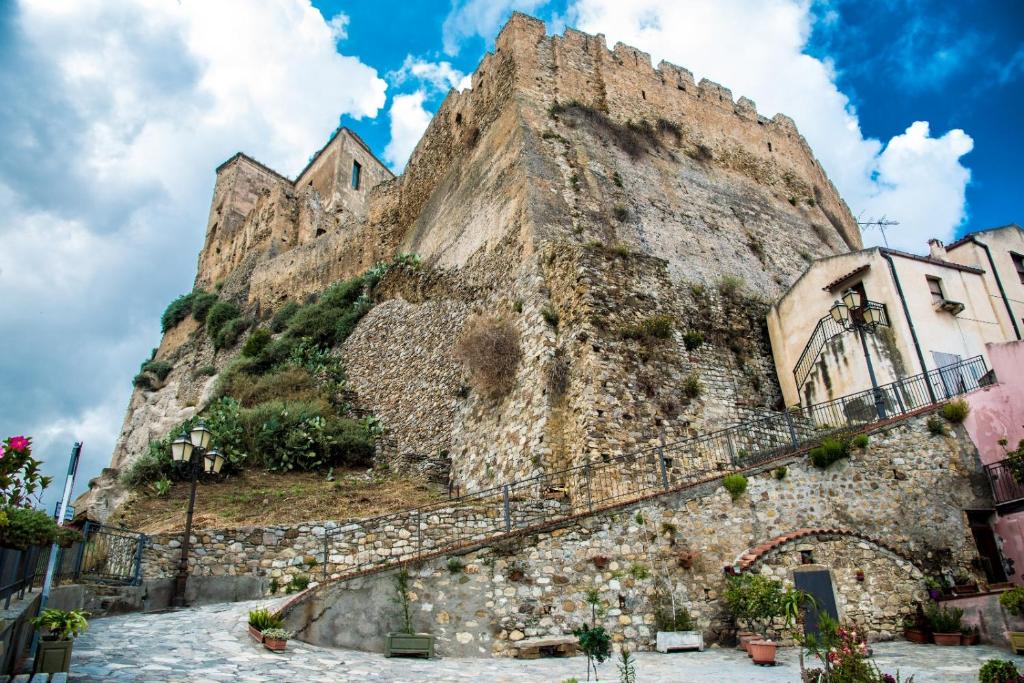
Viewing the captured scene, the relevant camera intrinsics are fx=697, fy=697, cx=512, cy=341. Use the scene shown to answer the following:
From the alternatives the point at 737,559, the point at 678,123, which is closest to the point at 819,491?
the point at 737,559

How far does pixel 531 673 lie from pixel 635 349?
26.1ft

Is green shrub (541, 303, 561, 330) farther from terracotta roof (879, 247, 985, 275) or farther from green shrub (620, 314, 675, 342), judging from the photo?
terracotta roof (879, 247, 985, 275)

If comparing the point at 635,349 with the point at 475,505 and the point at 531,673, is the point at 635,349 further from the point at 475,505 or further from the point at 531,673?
the point at 531,673

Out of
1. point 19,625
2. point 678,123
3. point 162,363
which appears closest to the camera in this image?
point 19,625

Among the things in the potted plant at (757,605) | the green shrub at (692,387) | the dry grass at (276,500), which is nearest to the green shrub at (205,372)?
the dry grass at (276,500)

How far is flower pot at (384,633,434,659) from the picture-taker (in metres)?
8.72

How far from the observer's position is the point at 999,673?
6648mm

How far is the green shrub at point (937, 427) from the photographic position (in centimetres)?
1224

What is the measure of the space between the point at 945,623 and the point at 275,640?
8999 millimetres

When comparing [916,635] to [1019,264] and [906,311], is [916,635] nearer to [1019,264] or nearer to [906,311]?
[906,311]

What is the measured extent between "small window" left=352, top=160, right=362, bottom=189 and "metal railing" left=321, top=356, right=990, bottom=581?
1395 inches

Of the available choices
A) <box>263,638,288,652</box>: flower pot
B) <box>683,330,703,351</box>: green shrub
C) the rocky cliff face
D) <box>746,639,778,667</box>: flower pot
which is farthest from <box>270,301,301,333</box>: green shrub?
<box>746,639,778,667</box>: flower pot

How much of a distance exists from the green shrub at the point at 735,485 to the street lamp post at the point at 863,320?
160 inches

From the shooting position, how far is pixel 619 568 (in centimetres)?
995
